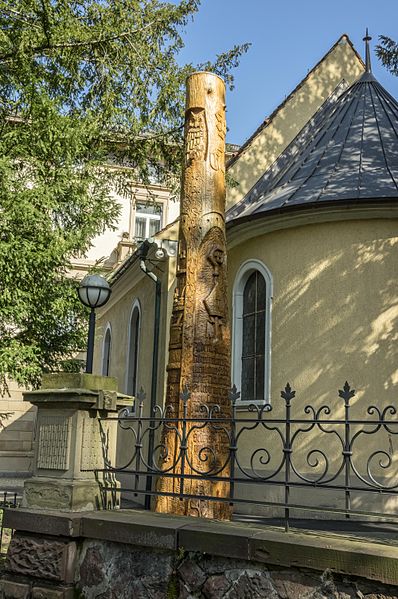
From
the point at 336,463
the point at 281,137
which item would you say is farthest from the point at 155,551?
the point at 281,137

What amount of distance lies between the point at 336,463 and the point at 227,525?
4993 mm

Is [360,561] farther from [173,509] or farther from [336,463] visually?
[336,463]

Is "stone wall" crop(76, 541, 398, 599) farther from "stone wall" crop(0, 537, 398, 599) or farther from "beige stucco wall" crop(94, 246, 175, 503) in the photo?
"beige stucco wall" crop(94, 246, 175, 503)

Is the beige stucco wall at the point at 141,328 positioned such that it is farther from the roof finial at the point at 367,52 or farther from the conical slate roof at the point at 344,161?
the roof finial at the point at 367,52

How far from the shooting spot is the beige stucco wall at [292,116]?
13336 mm

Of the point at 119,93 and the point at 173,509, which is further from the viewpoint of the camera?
the point at 119,93

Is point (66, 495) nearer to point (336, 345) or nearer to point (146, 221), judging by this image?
point (336, 345)

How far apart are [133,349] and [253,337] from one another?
5706 millimetres

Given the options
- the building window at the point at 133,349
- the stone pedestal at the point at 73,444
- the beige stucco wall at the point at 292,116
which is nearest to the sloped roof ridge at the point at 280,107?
the beige stucco wall at the point at 292,116

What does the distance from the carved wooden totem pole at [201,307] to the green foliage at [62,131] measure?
3030 mm

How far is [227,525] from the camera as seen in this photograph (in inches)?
Result: 172

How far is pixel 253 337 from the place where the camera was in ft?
34.5

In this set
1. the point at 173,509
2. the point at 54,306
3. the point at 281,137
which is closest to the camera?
the point at 173,509

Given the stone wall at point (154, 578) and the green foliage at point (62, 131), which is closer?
the stone wall at point (154, 578)
